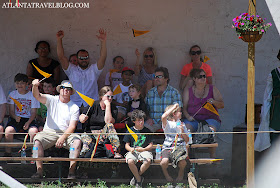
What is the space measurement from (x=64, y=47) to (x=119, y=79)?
111 cm

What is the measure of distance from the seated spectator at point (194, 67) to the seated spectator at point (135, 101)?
1.03 m

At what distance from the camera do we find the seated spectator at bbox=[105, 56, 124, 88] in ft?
30.1

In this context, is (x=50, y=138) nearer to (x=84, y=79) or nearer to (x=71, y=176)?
(x=71, y=176)

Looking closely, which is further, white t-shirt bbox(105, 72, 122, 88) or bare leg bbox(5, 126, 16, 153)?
white t-shirt bbox(105, 72, 122, 88)

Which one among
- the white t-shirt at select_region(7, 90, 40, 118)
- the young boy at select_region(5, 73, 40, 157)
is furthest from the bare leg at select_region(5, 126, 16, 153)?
the white t-shirt at select_region(7, 90, 40, 118)

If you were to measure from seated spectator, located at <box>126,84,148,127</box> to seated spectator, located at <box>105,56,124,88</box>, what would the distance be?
80 centimetres

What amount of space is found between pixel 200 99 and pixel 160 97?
60cm

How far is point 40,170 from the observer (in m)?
7.92

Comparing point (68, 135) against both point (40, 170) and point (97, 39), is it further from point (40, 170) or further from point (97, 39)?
point (97, 39)

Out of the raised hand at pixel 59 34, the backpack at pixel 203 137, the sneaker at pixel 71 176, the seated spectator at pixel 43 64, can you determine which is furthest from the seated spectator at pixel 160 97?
the seated spectator at pixel 43 64

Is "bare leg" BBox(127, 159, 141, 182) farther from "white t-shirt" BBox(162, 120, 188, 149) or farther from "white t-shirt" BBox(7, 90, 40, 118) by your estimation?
"white t-shirt" BBox(7, 90, 40, 118)

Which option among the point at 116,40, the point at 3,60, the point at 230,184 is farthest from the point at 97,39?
the point at 230,184

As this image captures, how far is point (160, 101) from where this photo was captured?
8547mm

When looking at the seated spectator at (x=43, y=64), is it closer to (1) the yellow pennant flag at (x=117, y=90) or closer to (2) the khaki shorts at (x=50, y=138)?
(1) the yellow pennant flag at (x=117, y=90)
